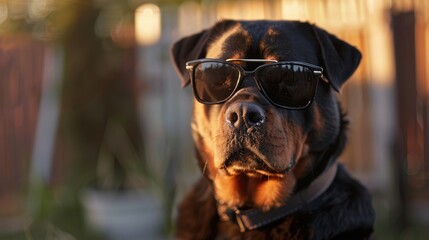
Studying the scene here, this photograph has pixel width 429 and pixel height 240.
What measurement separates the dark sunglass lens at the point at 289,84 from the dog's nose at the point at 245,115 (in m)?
0.14

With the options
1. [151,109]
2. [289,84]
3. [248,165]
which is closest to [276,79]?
[289,84]

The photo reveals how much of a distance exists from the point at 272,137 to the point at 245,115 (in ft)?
0.51

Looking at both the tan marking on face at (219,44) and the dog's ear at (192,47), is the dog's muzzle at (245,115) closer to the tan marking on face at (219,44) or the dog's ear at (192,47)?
the tan marking on face at (219,44)

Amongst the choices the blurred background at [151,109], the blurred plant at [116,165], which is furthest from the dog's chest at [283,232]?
the blurred plant at [116,165]

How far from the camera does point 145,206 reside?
20.3 ft

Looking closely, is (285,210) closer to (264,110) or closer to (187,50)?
(264,110)

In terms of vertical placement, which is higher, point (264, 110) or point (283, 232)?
point (264, 110)

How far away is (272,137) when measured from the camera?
232cm

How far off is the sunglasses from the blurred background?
257 cm

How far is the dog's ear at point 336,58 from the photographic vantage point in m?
2.55

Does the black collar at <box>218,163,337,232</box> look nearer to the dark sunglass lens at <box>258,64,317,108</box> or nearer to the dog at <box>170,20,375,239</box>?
the dog at <box>170,20,375,239</box>

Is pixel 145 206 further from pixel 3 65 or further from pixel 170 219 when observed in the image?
pixel 3 65

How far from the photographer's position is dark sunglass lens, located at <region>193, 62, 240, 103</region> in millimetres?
2418

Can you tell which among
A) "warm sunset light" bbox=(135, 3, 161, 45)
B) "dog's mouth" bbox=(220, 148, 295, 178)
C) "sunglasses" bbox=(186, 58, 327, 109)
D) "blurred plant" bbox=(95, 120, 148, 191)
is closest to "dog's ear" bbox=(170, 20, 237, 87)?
"sunglasses" bbox=(186, 58, 327, 109)
